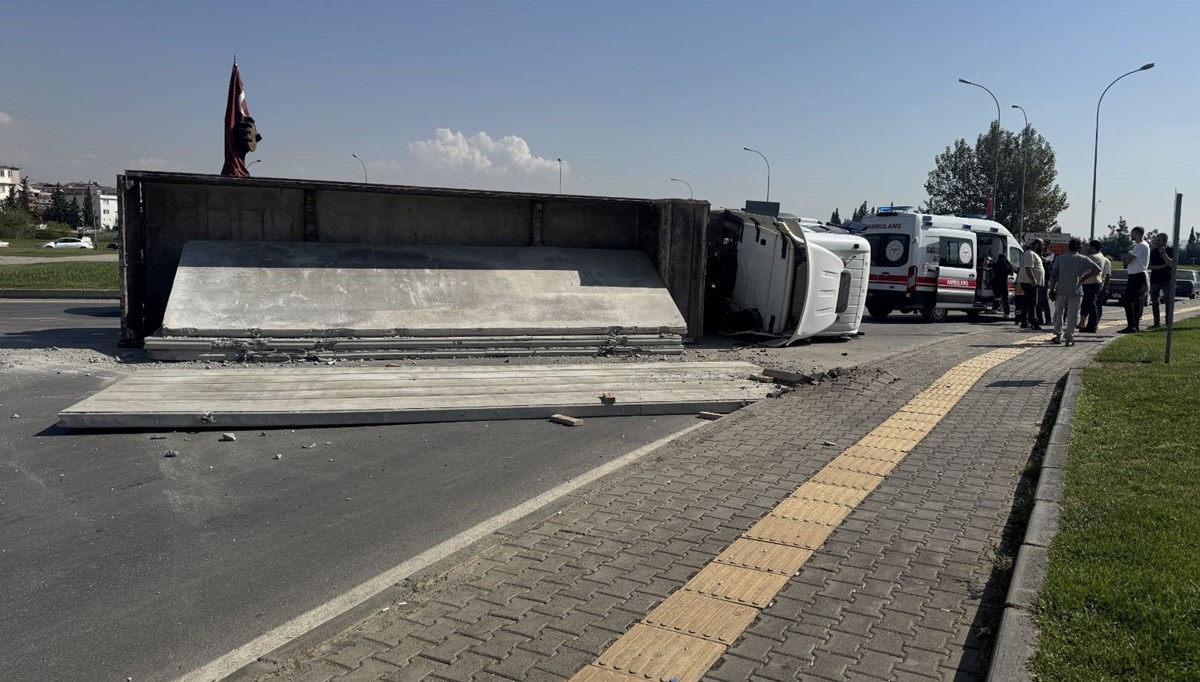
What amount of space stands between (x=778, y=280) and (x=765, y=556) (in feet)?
33.4

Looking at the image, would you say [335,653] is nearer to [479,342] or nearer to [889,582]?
[889,582]

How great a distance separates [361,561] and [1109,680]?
11.6 ft

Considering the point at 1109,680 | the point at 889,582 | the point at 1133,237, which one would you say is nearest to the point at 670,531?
the point at 889,582

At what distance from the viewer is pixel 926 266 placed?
2150cm

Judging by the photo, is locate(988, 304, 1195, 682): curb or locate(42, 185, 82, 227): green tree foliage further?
locate(42, 185, 82, 227): green tree foliage

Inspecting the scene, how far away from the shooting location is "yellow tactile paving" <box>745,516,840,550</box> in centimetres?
503

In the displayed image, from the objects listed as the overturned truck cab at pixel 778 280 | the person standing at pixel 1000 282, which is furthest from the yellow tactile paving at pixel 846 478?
the person standing at pixel 1000 282

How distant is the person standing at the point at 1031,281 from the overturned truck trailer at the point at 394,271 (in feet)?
28.1

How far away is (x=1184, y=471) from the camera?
5.85 m

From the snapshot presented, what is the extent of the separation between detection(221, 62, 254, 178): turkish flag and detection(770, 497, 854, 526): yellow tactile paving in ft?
50.0

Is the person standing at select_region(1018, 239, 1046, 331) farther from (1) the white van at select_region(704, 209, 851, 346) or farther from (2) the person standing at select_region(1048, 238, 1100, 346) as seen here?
(1) the white van at select_region(704, 209, 851, 346)

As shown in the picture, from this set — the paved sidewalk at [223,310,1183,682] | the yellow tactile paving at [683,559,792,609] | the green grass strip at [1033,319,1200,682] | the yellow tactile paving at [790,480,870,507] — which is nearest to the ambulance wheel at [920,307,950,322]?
the green grass strip at [1033,319,1200,682]

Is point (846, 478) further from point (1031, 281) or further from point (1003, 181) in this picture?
point (1003, 181)

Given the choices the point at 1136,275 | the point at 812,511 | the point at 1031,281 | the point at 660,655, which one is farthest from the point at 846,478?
the point at 1031,281
